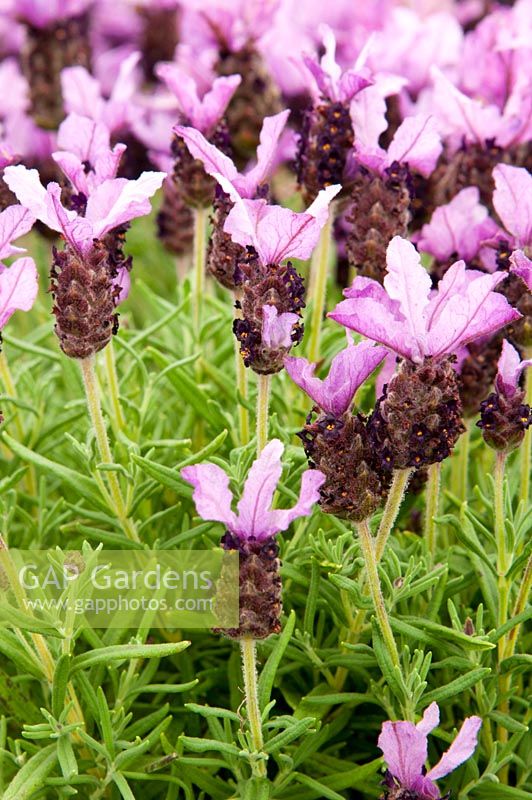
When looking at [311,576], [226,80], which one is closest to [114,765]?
[311,576]

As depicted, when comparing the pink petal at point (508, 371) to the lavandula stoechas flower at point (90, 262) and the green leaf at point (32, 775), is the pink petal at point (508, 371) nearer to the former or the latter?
the lavandula stoechas flower at point (90, 262)

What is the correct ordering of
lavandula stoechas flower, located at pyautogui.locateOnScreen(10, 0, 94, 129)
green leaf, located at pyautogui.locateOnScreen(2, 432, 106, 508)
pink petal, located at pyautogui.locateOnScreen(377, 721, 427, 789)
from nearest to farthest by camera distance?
pink petal, located at pyautogui.locateOnScreen(377, 721, 427, 789), green leaf, located at pyautogui.locateOnScreen(2, 432, 106, 508), lavandula stoechas flower, located at pyautogui.locateOnScreen(10, 0, 94, 129)

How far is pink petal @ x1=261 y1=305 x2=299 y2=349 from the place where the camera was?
1.18 m

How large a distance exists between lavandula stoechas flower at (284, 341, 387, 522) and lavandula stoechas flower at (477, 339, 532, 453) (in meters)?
0.18

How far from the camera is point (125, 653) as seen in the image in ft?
4.12

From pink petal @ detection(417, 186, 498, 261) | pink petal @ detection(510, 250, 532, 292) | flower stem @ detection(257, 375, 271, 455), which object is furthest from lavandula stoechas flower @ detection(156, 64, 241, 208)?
pink petal @ detection(510, 250, 532, 292)

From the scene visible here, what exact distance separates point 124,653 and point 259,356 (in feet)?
1.30

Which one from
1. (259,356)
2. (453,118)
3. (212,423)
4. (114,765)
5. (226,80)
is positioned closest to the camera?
(259,356)

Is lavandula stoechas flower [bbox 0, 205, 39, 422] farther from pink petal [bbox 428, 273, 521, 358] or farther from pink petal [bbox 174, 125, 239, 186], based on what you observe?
pink petal [bbox 428, 273, 521, 358]

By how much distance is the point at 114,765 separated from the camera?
1.31 metres

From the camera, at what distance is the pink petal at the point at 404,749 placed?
1151 mm

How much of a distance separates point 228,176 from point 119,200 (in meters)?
0.14

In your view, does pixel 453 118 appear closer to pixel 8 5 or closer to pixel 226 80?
pixel 226 80

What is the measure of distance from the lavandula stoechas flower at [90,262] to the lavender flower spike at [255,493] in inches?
9.4
